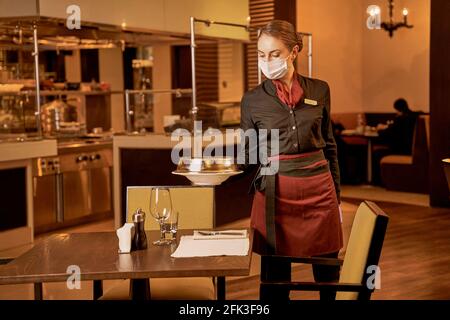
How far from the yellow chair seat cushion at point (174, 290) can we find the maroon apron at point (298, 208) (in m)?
0.32

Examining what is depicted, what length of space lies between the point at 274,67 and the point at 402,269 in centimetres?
319

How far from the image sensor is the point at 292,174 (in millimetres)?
3127

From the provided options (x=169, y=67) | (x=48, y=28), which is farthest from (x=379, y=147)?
(x=48, y=28)

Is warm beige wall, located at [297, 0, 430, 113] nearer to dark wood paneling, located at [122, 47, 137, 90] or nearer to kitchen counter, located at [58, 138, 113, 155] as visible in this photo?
dark wood paneling, located at [122, 47, 137, 90]

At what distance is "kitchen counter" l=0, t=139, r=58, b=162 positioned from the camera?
6.64 meters

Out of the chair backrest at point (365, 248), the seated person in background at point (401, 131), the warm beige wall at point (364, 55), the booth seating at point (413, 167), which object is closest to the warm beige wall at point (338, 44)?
the warm beige wall at point (364, 55)

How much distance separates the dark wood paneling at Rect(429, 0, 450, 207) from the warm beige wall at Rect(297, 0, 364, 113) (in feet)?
10.6

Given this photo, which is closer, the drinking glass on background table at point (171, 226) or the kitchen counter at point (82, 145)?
the drinking glass on background table at point (171, 226)

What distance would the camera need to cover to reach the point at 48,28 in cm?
732

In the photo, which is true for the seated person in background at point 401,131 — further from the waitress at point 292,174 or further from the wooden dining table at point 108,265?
the wooden dining table at point 108,265

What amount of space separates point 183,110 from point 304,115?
5.46m

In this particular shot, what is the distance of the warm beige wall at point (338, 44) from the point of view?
11812mm

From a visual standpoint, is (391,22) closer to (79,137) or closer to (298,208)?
(79,137)
